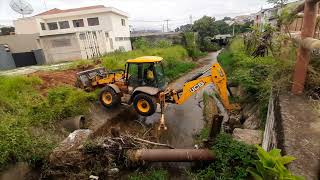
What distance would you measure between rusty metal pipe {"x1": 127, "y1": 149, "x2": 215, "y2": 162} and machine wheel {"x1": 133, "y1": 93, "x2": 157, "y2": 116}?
2.41 m

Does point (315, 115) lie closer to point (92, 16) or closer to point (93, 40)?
point (93, 40)

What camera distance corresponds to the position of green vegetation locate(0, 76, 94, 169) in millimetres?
4660

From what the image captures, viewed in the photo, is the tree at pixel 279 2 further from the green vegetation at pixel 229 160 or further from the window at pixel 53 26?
the window at pixel 53 26

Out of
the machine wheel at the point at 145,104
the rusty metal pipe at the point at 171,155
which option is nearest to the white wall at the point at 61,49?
the machine wheel at the point at 145,104

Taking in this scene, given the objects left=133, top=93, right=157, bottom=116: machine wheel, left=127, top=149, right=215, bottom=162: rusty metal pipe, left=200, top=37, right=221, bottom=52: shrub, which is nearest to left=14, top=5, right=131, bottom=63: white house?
left=200, top=37, right=221, bottom=52: shrub

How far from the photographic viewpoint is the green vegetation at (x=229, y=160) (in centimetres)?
364

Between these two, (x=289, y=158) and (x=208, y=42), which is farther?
(x=208, y=42)

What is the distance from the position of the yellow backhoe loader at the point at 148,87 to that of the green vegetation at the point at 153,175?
2.12 m

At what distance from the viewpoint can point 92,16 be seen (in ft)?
79.6

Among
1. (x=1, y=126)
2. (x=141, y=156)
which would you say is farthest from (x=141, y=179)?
(x=1, y=126)

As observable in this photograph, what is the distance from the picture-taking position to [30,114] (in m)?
5.94

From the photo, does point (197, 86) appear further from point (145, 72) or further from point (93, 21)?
point (93, 21)

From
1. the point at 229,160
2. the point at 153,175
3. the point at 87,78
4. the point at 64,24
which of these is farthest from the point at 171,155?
the point at 64,24

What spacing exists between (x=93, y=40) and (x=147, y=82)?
13.4 m
